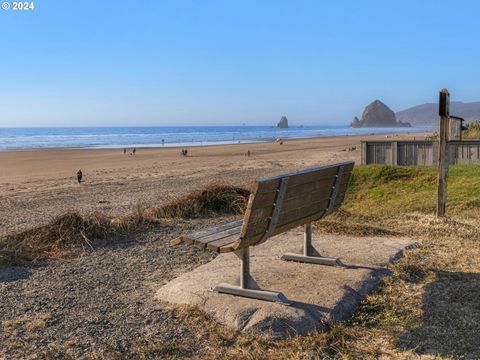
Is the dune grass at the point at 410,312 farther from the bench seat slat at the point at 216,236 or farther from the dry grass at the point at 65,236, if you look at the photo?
the dry grass at the point at 65,236

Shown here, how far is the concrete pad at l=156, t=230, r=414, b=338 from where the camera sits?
3904 mm

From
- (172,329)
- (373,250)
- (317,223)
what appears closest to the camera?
(172,329)

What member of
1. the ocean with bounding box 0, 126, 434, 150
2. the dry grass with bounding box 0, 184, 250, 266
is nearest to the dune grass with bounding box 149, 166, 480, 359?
the dry grass with bounding box 0, 184, 250, 266

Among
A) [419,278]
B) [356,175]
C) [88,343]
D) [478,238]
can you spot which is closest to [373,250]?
[419,278]

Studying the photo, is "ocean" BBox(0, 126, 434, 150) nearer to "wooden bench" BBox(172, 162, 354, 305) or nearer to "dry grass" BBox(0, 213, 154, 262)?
"dry grass" BBox(0, 213, 154, 262)

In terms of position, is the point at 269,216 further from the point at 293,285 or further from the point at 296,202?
the point at 293,285

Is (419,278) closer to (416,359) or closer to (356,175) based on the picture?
(416,359)

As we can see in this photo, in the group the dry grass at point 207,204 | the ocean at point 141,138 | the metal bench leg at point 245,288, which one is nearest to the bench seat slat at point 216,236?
the metal bench leg at point 245,288

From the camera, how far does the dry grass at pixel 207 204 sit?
8.60 meters

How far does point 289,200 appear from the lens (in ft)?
14.7

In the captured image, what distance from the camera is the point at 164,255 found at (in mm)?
6215

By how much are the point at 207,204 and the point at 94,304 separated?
4.59m

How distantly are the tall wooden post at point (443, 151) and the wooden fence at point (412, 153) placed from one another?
5.85 metres

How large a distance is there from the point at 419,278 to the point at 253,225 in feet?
6.40
